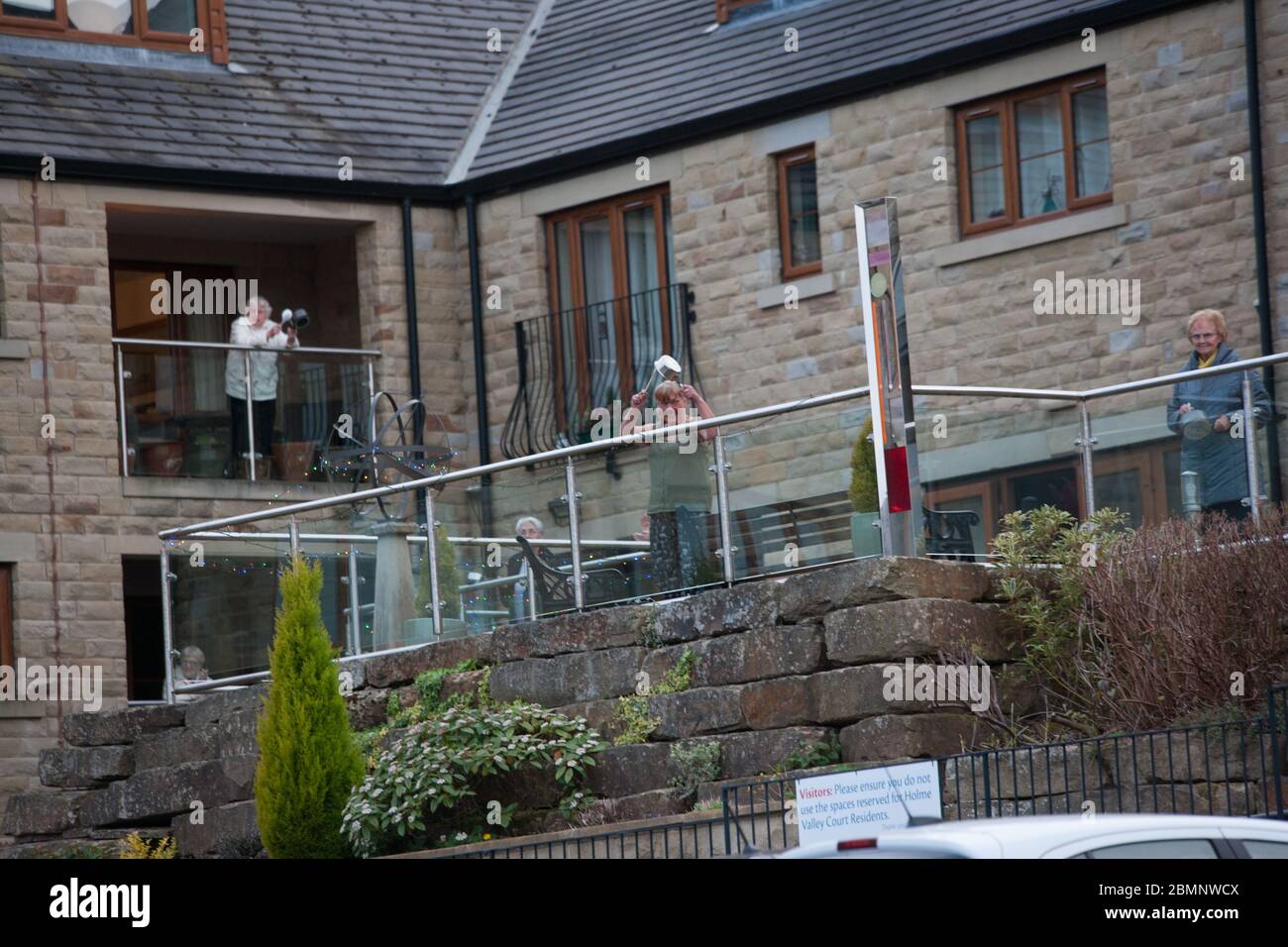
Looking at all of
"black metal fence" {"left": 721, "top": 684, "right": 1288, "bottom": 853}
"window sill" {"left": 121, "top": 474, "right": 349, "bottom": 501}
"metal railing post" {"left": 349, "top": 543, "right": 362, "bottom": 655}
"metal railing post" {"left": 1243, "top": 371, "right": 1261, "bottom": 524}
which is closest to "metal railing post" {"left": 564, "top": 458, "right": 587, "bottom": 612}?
"metal railing post" {"left": 349, "top": 543, "right": 362, "bottom": 655}

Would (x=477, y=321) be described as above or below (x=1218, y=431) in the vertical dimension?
above

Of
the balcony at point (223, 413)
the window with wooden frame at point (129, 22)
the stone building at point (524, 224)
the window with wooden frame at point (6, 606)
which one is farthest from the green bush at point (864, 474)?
the window with wooden frame at point (129, 22)

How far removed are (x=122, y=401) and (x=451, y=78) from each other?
5323mm

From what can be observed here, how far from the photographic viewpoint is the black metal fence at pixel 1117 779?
12.2 metres

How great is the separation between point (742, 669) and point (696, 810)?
1018 mm

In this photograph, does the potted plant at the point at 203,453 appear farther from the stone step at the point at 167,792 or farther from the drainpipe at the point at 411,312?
the stone step at the point at 167,792

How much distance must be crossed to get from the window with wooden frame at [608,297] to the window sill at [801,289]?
105 cm

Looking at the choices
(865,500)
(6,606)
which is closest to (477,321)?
(6,606)

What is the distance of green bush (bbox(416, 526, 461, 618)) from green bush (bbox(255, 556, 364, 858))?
899 mm

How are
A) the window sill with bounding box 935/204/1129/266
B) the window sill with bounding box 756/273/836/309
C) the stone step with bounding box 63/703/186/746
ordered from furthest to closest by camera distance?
the window sill with bounding box 756/273/836/309, the window sill with bounding box 935/204/1129/266, the stone step with bounding box 63/703/186/746

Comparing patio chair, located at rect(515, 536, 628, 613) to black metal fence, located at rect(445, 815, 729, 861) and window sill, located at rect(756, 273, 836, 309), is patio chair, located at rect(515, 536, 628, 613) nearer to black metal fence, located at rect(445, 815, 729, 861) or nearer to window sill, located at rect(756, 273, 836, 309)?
black metal fence, located at rect(445, 815, 729, 861)

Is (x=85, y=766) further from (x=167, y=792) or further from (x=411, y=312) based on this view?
(x=411, y=312)

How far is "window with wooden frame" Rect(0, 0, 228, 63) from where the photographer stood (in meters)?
22.8

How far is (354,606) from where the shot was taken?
1744 cm
